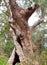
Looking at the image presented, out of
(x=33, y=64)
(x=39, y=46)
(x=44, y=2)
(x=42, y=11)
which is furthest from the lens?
(x=39, y=46)

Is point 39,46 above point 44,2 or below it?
below

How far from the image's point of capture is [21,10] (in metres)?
8.11

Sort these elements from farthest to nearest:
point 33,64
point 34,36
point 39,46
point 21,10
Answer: point 34,36, point 39,46, point 21,10, point 33,64

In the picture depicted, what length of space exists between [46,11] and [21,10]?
4.73ft

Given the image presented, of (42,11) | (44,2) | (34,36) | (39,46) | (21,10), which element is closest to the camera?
(44,2)

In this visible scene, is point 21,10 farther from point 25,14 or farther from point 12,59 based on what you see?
point 12,59

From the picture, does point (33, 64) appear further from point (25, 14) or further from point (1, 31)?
point (1, 31)

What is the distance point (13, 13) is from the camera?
8141 millimetres

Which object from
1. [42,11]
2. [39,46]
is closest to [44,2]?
[42,11]

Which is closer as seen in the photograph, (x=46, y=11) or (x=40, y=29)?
(x=46, y=11)

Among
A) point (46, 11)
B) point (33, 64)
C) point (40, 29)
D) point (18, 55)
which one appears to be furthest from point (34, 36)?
point (33, 64)

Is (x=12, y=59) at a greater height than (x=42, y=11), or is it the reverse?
(x=42, y=11)

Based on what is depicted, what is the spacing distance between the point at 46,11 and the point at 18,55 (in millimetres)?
2131

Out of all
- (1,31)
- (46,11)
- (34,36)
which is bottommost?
(34,36)
